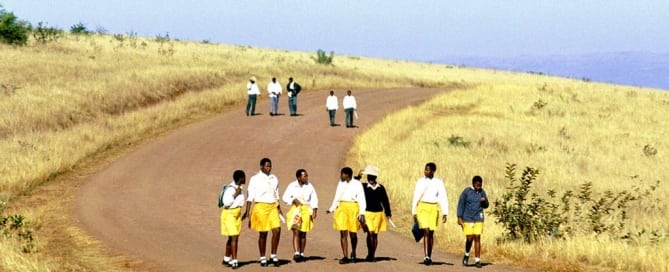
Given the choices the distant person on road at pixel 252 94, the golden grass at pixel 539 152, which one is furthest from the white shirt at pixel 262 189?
the distant person on road at pixel 252 94

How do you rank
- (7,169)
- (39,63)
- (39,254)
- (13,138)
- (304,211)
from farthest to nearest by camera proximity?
1. (39,63)
2. (13,138)
3. (7,169)
4. (39,254)
5. (304,211)

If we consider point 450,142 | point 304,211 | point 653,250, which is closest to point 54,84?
point 450,142

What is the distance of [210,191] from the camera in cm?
2231

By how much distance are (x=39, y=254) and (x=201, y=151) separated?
13312 millimetres

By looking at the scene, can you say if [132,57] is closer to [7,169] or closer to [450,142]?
[450,142]

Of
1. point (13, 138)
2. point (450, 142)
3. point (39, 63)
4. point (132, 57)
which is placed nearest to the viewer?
point (13, 138)

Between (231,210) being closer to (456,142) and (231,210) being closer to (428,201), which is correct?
(428,201)

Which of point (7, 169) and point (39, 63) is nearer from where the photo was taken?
point (7, 169)

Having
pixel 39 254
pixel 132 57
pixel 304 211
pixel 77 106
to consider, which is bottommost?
pixel 39 254

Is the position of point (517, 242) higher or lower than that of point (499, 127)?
lower

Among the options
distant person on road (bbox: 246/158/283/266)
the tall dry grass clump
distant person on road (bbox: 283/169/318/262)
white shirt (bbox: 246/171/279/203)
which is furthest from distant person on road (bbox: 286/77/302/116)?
white shirt (bbox: 246/171/279/203)

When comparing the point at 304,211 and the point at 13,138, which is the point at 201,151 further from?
the point at 304,211

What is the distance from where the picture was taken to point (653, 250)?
14.4m

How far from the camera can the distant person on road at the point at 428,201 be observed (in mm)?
13906
